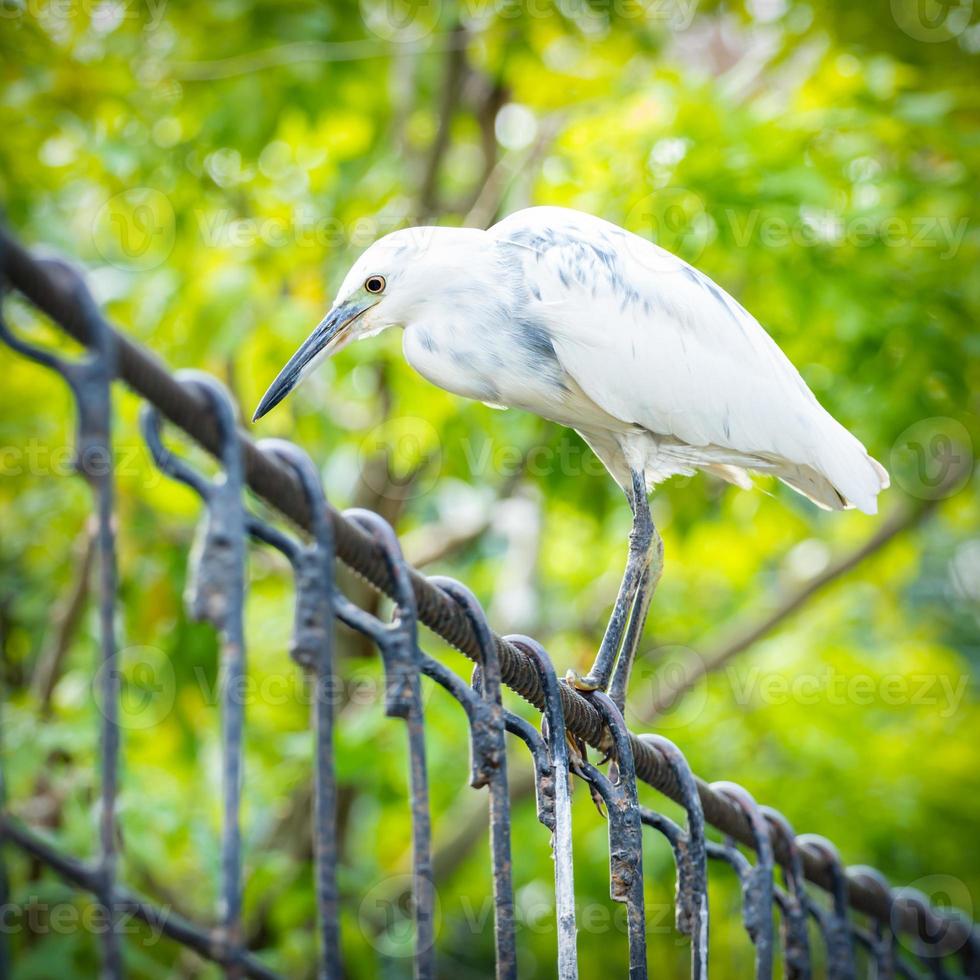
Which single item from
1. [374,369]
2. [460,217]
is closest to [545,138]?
[460,217]

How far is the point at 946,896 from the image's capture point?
4.26 m

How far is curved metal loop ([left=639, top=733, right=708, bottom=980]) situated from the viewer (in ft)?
5.13

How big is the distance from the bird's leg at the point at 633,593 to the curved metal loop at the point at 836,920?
461 mm

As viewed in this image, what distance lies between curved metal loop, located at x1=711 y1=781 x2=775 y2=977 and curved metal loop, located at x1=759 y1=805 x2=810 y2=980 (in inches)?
1.9

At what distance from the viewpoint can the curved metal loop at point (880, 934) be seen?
2.13 m

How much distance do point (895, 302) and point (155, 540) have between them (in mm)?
2167

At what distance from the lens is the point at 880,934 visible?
2.19 meters

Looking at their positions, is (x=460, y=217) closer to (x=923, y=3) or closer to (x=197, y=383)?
(x=923, y=3)
